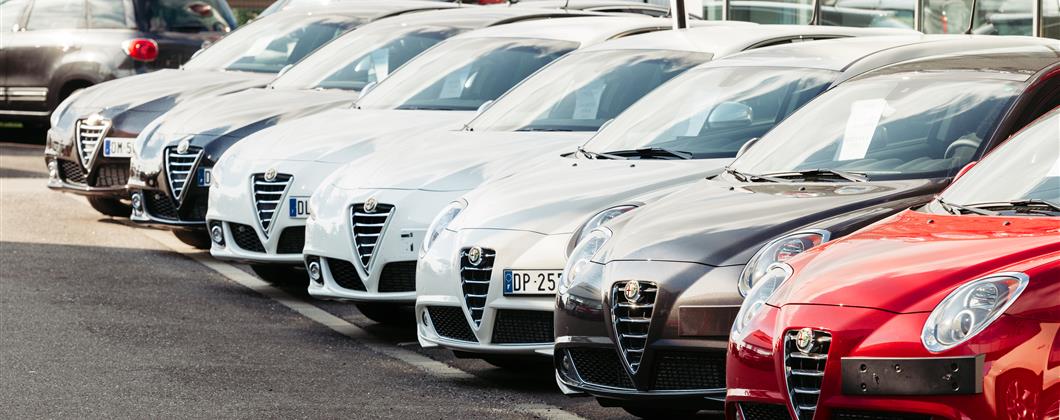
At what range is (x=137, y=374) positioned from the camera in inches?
333

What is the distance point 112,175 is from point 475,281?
22.7 feet

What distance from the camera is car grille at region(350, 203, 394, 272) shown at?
949 centimetres

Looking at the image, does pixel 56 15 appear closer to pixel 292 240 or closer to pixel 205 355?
pixel 292 240

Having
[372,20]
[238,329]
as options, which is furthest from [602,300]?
[372,20]

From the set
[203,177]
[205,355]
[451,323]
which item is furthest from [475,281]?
[203,177]

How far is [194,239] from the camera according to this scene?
13680mm

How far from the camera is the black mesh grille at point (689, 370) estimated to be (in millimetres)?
6621

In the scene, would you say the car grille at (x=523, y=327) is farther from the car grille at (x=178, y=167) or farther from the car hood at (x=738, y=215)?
the car grille at (x=178, y=167)

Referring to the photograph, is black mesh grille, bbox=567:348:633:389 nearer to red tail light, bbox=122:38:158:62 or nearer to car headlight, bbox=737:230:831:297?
car headlight, bbox=737:230:831:297

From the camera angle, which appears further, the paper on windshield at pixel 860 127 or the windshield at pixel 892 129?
the paper on windshield at pixel 860 127

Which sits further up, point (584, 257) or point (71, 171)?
point (584, 257)

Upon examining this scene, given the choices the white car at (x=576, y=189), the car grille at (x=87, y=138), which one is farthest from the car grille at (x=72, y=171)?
the white car at (x=576, y=189)

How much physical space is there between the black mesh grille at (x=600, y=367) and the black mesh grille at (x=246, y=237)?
14.6ft

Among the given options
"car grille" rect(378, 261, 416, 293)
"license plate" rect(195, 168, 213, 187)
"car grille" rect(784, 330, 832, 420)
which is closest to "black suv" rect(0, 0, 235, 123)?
"license plate" rect(195, 168, 213, 187)
